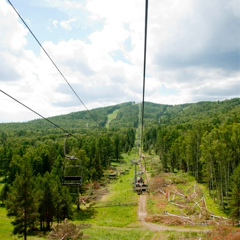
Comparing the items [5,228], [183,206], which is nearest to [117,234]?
[183,206]

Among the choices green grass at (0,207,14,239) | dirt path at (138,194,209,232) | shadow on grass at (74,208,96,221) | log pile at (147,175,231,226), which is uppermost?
log pile at (147,175,231,226)

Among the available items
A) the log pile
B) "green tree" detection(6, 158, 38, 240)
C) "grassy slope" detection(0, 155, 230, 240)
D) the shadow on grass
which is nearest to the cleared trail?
"grassy slope" detection(0, 155, 230, 240)

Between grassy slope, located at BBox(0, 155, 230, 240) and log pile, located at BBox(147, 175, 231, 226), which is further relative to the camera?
log pile, located at BBox(147, 175, 231, 226)

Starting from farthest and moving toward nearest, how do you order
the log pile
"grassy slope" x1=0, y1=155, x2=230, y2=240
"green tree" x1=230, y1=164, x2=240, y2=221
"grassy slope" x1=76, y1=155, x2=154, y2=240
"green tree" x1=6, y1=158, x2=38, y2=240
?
the log pile < "green tree" x1=230, y1=164, x2=240, y2=221 < "green tree" x1=6, y1=158, x2=38, y2=240 < "grassy slope" x1=76, y1=155, x2=154, y2=240 < "grassy slope" x1=0, y1=155, x2=230, y2=240

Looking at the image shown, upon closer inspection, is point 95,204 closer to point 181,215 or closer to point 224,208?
point 181,215

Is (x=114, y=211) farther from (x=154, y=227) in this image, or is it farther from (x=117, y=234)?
(x=117, y=234)

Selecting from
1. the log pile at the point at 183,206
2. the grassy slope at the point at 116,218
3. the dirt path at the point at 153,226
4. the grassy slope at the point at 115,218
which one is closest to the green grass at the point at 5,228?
the grassy slope at the point at 116,218

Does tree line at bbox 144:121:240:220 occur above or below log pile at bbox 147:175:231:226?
above

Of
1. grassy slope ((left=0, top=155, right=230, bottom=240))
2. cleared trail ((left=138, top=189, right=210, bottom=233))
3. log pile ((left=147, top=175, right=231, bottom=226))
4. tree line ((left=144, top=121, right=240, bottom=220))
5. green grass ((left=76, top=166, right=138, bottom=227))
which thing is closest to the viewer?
grassy slope ((left=0, top=155, right=230, bottom=240))

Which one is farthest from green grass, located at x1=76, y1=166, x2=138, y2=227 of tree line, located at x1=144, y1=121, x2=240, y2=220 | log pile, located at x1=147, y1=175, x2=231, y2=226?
tree line, located at x1=144, y1=121, x2=240, y2=220

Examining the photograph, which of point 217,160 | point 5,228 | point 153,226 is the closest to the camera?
point 153,226

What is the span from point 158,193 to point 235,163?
592 inches

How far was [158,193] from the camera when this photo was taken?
56656 mm

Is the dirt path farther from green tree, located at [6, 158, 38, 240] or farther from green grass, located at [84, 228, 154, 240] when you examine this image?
green tree, located at [6, 158, 38, 240]
